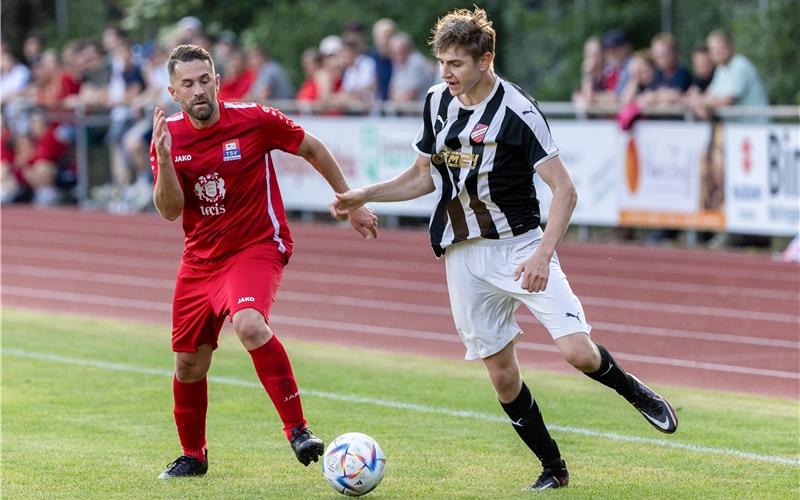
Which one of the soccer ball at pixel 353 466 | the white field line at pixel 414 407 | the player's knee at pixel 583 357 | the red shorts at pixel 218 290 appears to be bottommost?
the white field line at pixel 414 407

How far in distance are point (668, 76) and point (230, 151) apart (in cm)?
1125

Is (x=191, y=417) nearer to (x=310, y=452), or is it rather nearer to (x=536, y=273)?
(x=310, y=452)

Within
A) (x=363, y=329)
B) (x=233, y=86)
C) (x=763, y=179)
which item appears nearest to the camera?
(x=363, y=329)

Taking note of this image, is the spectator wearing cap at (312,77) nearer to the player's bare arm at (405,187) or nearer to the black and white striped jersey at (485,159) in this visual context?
the player's bare arm at (405,187)

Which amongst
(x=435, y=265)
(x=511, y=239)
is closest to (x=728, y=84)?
(x=435, y=265)

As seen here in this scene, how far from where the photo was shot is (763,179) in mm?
16438

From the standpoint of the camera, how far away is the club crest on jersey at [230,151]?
23.7 feet

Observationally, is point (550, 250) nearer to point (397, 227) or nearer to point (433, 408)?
point (433, 408)

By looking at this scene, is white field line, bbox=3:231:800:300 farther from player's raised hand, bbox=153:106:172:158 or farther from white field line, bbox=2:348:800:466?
player's raised hand, bbox=153:106:172:158

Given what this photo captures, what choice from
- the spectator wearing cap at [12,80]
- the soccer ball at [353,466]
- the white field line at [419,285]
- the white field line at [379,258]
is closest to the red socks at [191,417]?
the soccer ball at [353,466]

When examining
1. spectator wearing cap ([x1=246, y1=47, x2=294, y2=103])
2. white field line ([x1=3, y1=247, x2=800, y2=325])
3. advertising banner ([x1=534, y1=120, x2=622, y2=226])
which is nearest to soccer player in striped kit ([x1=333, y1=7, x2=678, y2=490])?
white field line ([x1=3, y1=247, x2=800, y2=325])

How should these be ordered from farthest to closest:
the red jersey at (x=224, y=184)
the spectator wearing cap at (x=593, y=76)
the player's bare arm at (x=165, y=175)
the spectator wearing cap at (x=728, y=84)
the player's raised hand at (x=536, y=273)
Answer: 1. the spectator wearing cap at (x=593, y=76)
2. the spectator wearing cap at (x=728, y=84)
3. the red jersey at (x=224, y=184)
4. the player's bare arm at (x=165, y=175)
5. the player's raised hand at (x=536, y=273)

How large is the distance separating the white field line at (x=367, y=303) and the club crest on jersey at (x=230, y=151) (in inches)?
237

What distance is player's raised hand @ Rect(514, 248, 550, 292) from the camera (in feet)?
21.4
